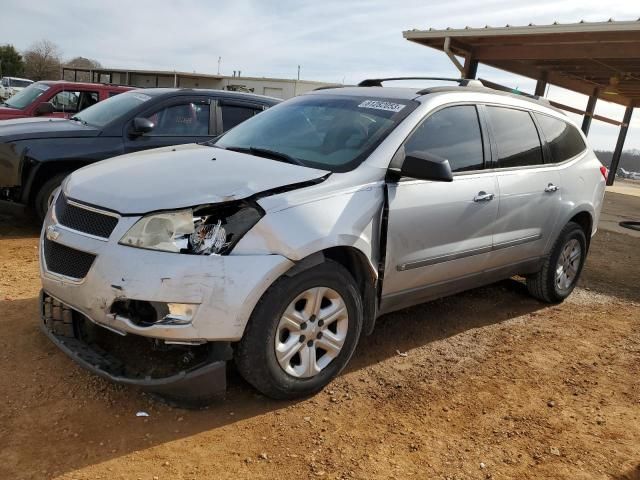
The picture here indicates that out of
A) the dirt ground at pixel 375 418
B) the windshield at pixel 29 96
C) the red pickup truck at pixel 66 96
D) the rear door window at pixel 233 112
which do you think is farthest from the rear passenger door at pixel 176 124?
the windshield at pixel 29 96

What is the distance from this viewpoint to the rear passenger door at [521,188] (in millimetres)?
4219

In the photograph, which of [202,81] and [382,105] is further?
[202,81]

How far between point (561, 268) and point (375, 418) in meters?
3.03

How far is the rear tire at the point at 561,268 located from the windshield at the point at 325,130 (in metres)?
2.28

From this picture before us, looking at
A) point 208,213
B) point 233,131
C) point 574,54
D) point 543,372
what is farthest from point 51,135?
point 574,54

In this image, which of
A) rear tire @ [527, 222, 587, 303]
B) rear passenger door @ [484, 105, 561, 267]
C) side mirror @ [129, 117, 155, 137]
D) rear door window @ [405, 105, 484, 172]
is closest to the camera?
rear door window @ [405, 105, 484, 172]

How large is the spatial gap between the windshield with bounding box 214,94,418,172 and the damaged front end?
133 cm

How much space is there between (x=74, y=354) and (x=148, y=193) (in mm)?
925

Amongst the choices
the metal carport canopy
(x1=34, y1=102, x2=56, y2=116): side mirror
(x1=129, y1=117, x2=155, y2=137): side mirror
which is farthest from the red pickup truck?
the metal carport canopy

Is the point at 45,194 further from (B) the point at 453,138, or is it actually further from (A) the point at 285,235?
(B) the point at 453,138

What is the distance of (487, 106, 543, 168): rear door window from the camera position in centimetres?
424

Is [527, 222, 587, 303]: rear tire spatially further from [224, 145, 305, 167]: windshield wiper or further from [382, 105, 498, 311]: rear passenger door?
[224, 145, 305, 167]: windshield wiper

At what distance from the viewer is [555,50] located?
12.0 metres

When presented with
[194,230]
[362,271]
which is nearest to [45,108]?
[194,230]
